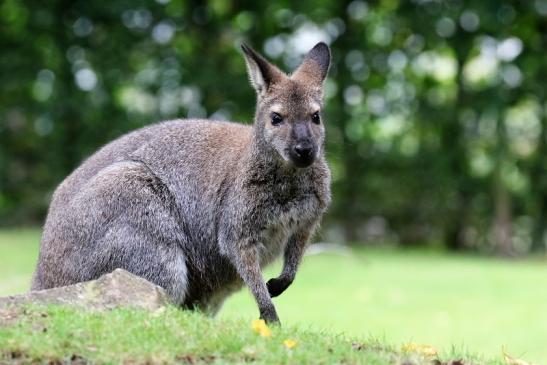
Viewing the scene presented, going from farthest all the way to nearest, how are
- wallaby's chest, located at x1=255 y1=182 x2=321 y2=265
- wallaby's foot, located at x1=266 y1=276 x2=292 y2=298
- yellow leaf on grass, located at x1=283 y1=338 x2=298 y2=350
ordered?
wallaby's foot, located at x1=266 y1=276 x2=292 y2=298 < wallaby's chest, located at x1=255 y1=182 x2=321 y2=265 < yellow leaf on grass, located at x1=283 y1=338 x2=298 y2=350

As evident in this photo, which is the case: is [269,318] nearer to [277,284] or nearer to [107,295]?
[277,284]

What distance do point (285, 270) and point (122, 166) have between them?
64.4 inches

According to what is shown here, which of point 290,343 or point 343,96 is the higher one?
point 343,96

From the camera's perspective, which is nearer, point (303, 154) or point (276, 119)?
point (303, 154)

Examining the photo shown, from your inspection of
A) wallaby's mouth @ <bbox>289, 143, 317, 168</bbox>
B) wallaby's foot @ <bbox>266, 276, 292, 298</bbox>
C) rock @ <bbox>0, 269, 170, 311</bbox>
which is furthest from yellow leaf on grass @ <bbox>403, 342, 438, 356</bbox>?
rock @ <bbox>0, 269, 170, 311</bbox>

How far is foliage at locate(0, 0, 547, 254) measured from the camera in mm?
22625

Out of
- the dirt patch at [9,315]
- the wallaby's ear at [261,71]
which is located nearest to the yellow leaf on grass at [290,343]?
the dirt patch at [9,315]

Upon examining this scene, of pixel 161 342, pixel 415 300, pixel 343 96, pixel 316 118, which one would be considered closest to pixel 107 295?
pixel 161 342

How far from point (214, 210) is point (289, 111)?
1.09 m

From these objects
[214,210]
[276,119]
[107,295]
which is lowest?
[107,295]

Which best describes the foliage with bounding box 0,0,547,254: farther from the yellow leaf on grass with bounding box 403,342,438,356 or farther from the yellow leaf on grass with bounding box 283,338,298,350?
the yellow leaf on grass with bounding box 283,338,298,350

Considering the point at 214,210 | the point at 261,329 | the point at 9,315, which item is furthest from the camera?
the point at 214,210

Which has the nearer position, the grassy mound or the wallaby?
the grassy mound

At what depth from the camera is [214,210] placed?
7.36m
